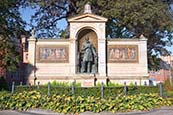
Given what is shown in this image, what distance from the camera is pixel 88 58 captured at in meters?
23.7

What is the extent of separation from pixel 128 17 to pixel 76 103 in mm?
16002

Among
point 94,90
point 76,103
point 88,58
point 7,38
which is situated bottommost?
point 76,103

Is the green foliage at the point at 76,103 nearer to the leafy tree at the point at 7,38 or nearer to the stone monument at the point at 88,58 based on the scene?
the leafy tree at the point at 7,38

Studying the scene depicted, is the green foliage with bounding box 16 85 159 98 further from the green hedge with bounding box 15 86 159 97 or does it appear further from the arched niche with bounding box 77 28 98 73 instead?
the arched niche with bounding box 77 28 98 73

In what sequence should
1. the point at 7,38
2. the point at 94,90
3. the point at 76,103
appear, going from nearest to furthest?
the point at 76,103 → the point at 94,90 → the point at 7,38

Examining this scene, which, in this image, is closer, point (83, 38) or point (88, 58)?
point (88, 58)

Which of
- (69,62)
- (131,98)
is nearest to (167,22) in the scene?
(69,62)

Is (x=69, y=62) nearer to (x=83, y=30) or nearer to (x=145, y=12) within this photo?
(x=83, y=30)

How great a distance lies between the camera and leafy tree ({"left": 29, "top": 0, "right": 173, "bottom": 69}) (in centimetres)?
2858

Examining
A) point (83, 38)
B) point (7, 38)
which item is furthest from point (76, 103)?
point (83, 38)

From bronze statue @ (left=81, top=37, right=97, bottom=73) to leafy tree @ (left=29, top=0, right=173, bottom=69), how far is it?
19.9ft

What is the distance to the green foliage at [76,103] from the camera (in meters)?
14.4

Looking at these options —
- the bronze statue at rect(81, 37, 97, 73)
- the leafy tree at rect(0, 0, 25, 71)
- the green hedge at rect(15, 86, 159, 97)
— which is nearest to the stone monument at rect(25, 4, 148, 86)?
the bronze statue at rect(81, 37, 97, 73)

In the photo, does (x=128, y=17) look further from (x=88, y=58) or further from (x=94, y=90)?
(x=94, y=90)
